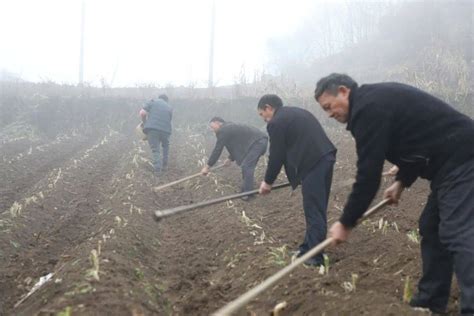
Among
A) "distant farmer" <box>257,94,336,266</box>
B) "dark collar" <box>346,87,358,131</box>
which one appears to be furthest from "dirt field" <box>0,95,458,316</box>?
"dark collar" <box>346,87,358,131</box>

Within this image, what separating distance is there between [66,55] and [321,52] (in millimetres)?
47320

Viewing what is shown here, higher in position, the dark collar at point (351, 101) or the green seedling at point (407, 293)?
the dark collar at point (351, 101)

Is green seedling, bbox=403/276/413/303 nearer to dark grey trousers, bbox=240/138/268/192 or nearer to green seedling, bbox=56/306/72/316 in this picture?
green seedling, bbox=56/306/72/316

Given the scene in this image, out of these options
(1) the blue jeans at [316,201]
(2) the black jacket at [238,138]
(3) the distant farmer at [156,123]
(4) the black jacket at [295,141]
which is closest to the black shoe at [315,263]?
(1) the blue jeans at [316,201]

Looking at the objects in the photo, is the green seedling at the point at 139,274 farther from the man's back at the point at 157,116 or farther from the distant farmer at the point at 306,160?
the man's back at the point at 157,116

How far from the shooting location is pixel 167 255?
598 cm

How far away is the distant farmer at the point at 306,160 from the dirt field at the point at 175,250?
1.54 ft

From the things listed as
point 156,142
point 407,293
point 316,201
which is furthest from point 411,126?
point 156,142

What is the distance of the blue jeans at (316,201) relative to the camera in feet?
16.3

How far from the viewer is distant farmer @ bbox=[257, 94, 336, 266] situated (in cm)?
504

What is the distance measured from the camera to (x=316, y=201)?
506 cm

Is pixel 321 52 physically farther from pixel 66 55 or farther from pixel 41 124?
pixel 66 55

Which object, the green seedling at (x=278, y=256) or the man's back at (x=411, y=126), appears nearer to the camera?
the man's back at (x=411, y=126)

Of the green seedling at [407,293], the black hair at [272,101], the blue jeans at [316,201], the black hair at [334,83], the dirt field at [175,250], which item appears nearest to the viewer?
the black hair at [334,83]
